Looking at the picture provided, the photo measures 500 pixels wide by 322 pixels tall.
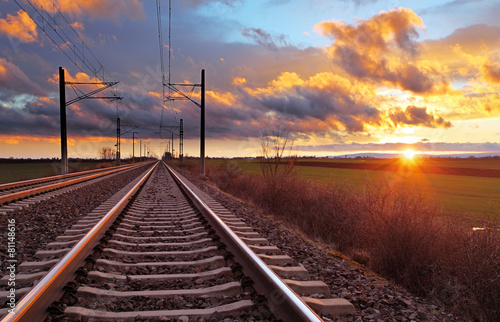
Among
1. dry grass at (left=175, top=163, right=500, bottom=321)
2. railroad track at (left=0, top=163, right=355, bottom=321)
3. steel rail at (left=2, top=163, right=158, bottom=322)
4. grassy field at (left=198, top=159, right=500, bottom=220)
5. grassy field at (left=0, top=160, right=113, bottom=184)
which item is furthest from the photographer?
grassy field at (left=0, top=160, right=113, bottom=184)

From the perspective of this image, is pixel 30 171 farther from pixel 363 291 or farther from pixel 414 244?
pixel 363 291

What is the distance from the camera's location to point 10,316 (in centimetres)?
249

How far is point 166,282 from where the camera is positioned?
3.81m

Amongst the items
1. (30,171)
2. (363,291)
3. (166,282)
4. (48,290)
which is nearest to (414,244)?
(363,291)

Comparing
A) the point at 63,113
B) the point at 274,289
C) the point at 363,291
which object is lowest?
the point at 363,291

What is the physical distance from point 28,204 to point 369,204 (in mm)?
9781

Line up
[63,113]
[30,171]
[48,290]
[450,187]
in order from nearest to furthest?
[48,290], [63,113], [450,187], [30,171]

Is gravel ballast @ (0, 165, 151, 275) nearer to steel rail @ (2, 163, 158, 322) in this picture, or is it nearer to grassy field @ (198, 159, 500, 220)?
steel rail @ (2, 163, 158, 322)

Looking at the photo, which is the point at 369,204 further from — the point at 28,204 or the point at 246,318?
the point at 28,204

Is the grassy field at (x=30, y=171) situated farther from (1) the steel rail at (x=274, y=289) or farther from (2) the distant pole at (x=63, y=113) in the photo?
(1) the steel rail at (x=274, y=289)

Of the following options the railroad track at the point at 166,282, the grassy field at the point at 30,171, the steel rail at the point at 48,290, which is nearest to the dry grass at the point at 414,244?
the railroad track at the point at 166,282

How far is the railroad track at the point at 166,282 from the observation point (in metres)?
2.94

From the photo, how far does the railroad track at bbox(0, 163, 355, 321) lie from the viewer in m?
2.94

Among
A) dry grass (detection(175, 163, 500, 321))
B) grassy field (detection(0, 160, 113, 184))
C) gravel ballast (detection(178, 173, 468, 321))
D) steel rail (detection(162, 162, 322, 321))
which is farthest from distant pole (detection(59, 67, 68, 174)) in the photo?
steel rail (detection(162, 162, 322, 321))
